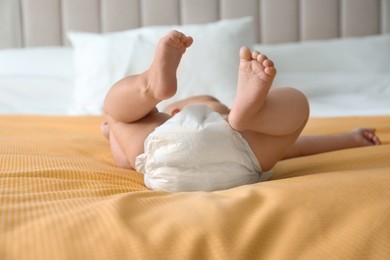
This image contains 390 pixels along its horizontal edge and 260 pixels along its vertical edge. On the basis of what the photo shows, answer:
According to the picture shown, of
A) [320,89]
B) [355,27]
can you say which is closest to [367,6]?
[355,27]

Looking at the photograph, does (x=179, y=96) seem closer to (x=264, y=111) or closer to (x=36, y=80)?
(x=36, y=80)

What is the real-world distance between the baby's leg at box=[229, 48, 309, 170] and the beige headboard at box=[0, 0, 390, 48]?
172cm

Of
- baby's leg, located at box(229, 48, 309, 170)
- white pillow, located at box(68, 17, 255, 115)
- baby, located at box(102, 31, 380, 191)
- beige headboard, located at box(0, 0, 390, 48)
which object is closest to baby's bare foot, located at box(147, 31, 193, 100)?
baby, located at box(102, 31, 380, 191)

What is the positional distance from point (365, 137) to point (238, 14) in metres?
1.43

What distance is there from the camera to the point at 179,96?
6.97 ft

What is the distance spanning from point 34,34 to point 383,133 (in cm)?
180

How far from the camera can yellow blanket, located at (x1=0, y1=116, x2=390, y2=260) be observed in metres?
0.65

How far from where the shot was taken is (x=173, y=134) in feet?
3.20

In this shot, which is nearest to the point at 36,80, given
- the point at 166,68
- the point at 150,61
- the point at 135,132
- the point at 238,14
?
the point at 150,61

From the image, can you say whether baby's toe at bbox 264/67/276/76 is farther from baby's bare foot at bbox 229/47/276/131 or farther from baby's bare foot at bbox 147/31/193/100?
baby's bare foot at bbox 147/31/193/100

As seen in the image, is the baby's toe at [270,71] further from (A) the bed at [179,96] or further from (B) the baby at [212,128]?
(A) the bed at [179,96]

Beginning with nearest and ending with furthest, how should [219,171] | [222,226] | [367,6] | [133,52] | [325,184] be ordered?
[222,226] → [325,184] → [219,171] → [133,52] → [367,6]

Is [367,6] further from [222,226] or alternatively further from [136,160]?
[222,226]

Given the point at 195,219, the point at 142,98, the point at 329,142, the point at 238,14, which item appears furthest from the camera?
the point at 238,14
